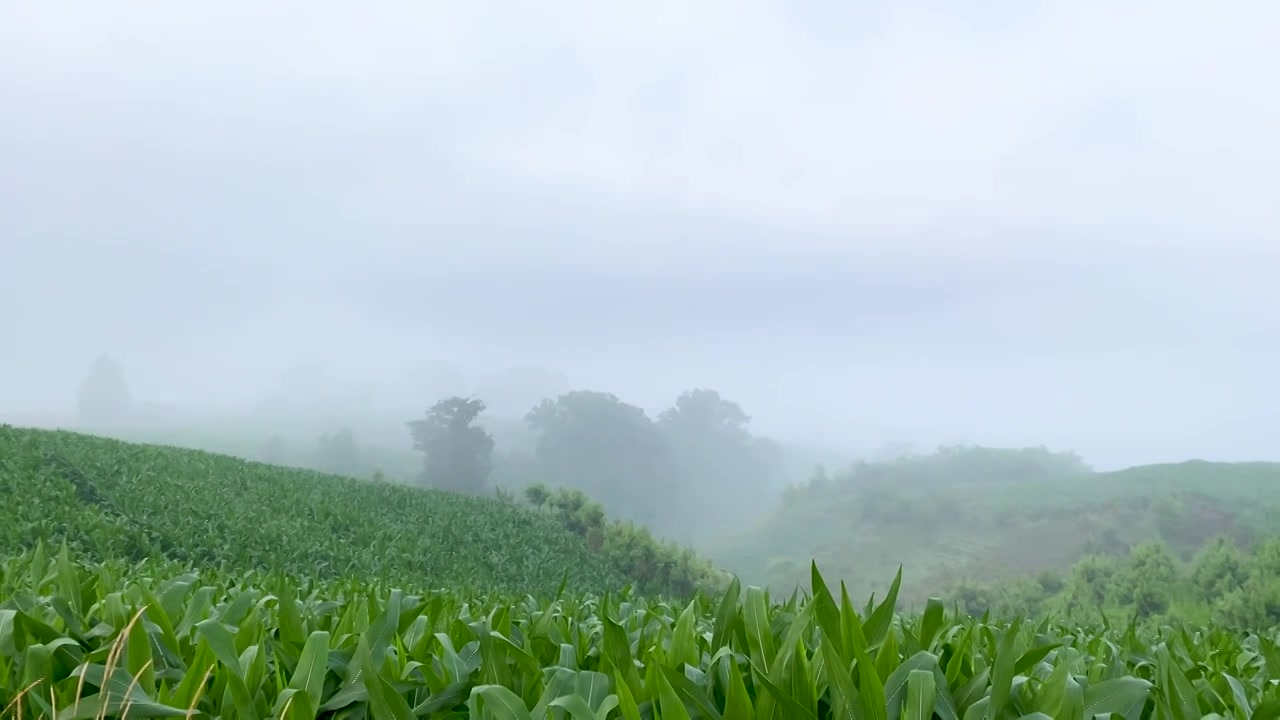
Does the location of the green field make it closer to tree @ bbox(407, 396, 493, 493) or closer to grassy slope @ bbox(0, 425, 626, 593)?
grassy slope @ bbox(0, 425, 626, 593)

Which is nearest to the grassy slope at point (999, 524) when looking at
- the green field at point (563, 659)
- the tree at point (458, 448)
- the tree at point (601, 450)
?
the tree at point (601, 450)

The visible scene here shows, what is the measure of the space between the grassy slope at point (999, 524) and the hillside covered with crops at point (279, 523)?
2374 cm

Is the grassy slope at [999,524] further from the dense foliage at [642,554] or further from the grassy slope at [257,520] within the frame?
the grassy slope at [257,520]

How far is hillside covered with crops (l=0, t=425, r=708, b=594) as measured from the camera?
14.9 metres

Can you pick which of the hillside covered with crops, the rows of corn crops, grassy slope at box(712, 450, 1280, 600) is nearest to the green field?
the rows of corn crops

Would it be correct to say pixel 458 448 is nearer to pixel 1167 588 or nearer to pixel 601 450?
pixel 601 450

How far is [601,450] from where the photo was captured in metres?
69.4

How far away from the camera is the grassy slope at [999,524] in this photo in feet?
163

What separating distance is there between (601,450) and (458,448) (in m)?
17.2

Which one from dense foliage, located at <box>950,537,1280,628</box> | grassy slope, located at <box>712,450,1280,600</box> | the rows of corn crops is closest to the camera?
the rows of corn crops

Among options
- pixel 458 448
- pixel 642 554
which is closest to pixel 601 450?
pixel 458 448

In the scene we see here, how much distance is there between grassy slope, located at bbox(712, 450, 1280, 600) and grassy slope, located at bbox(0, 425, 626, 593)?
25800mm

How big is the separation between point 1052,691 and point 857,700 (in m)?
0.52

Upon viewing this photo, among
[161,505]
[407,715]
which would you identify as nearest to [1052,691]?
[407,715]
